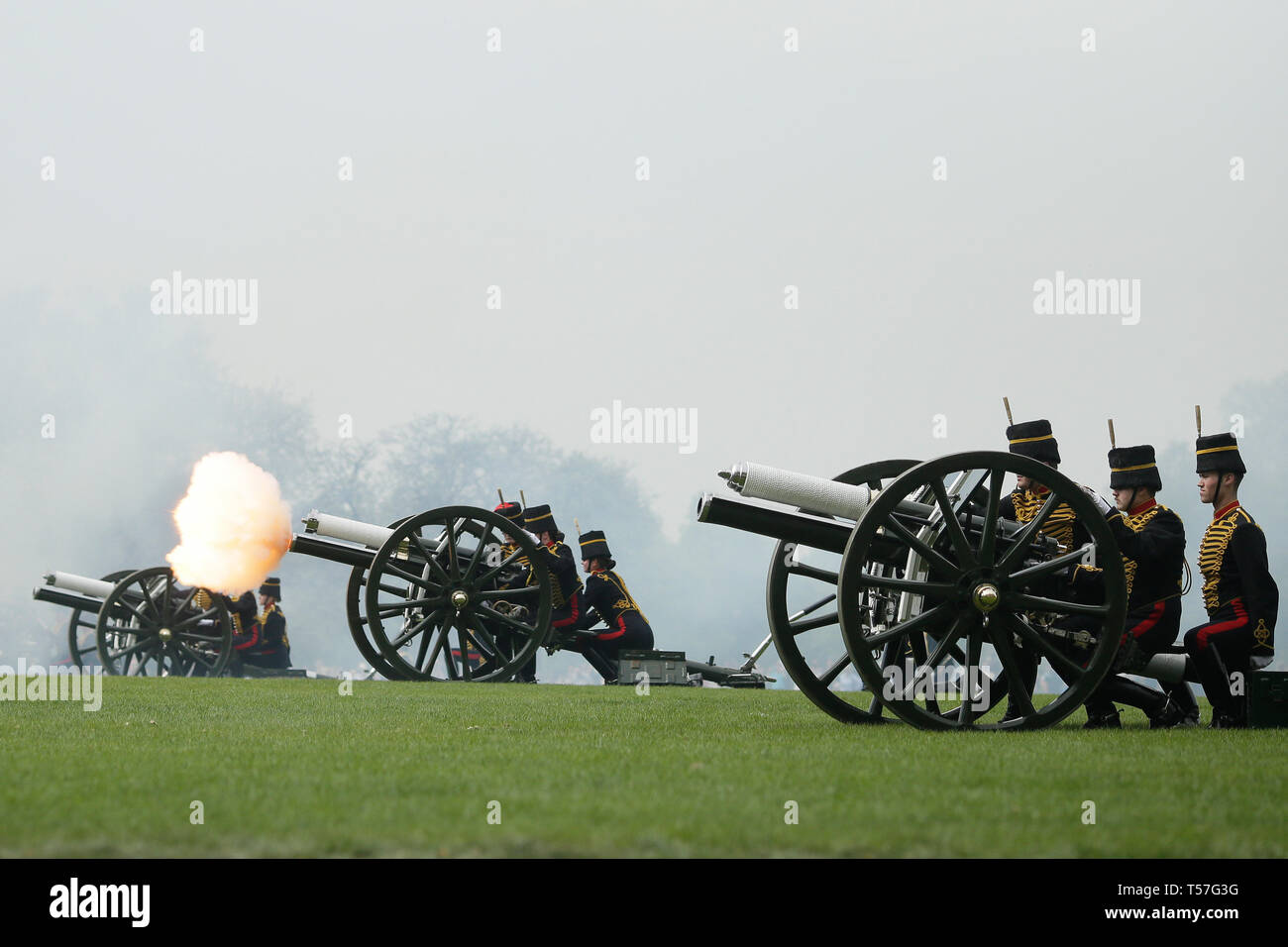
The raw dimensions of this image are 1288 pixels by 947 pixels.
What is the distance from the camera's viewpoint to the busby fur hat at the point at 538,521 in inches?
539

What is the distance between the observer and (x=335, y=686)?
429 inches

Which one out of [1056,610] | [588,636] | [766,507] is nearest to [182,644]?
[588,636]

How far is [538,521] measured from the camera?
13.7 metres

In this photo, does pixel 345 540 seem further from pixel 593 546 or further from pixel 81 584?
pixel 81 584

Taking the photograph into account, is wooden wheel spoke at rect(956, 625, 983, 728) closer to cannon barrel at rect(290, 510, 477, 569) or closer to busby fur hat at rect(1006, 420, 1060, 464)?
busby fur hat at rect(1006, 420, 1060, 464)

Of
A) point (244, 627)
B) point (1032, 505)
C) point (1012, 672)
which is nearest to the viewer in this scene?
point (1012, 672)

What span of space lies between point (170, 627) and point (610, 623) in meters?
5.76

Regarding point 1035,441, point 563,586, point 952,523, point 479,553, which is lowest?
point 563,586

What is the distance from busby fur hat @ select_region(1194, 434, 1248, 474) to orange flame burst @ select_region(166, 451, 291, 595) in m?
8.30

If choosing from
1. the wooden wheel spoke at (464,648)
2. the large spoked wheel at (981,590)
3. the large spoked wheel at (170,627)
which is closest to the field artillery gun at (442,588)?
the wooden wheel spoke at (464,648)

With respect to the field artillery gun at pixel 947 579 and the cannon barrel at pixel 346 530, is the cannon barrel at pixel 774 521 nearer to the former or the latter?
the field artillery gun at pixel 947 579

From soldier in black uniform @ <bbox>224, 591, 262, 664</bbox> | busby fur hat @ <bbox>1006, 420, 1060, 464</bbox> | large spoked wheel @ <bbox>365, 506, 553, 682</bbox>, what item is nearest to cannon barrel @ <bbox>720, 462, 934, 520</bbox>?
busby fur hat @ <bbox>1006, 420, 1060, 464</bbox>

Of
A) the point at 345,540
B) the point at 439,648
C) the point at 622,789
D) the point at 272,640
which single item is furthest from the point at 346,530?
the point at 622,789
